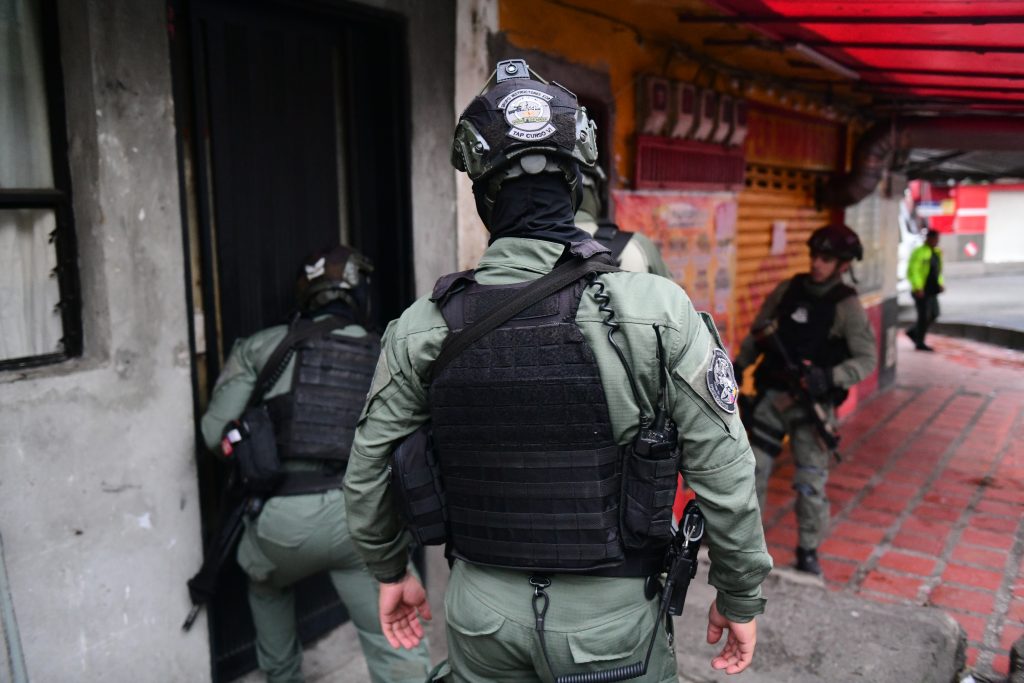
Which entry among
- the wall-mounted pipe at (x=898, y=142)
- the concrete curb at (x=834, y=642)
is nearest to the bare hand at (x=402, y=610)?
the concrete curb at (x=834, y=642)

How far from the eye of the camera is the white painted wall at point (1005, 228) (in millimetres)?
29484

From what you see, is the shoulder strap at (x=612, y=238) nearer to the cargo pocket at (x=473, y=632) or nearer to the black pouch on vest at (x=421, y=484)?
the black pouch on vest at (x=421, y=484)

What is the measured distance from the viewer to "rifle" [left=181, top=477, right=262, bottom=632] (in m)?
2.93

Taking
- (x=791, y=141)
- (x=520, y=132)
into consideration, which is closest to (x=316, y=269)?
(x=520, y=132)

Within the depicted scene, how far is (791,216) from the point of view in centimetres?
743

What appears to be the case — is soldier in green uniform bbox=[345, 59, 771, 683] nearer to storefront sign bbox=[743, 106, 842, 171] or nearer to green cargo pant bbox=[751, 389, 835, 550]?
green cargo pant bbox=[751, 389, 835, 550]

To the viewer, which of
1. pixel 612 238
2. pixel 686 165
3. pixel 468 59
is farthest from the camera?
pixel 686 165

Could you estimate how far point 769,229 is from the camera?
6.95 meters

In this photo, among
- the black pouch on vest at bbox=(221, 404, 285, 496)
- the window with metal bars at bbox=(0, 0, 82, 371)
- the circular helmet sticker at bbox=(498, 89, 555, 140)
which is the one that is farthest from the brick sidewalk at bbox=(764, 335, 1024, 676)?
the window with metal bars at bbox=(0, 0, 82, 371)

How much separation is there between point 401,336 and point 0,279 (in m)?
1.45

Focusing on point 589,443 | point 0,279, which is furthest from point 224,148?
point 589,443

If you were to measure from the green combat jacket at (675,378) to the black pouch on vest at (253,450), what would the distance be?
3.54ft

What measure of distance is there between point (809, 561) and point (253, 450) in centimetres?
306

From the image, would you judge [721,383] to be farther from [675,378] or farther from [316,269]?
[316,269]
